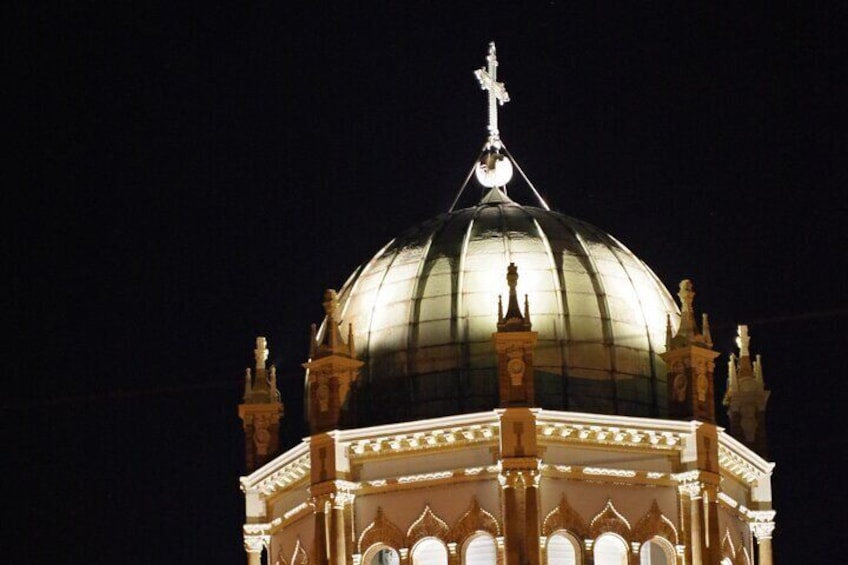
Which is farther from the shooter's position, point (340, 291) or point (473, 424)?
point (340, 291)

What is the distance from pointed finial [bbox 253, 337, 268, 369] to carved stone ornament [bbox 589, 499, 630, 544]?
38.3 feet

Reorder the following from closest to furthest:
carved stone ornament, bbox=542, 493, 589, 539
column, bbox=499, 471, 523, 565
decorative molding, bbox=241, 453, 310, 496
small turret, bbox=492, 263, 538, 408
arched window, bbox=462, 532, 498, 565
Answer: column, bbox=499, 471, 523, 565
small turret, bbox=492, 263, 538, 408
carved stone ornament, bbox=542, 493, 589, 539
arched window, bbox=462, 532, 498, 565
decorative molding, bbox=241, 453, 310, 496

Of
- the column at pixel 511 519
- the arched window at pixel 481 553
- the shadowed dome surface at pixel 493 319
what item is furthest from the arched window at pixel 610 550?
the shadowed dome surface at pixel 493 319

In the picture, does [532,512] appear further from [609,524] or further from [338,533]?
[338,533]

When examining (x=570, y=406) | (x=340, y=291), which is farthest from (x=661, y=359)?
(x=340, y=291)

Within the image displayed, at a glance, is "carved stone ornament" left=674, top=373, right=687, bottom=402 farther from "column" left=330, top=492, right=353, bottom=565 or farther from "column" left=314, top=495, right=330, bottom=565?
"column" left=314, top=495, right=330, bottom=565

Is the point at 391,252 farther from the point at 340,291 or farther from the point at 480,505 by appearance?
the point at 480,505

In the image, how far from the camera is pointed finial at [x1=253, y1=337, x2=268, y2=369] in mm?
101750

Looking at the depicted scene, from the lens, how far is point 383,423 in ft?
318

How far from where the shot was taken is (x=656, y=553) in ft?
316

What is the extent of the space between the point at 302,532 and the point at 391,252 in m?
8.40

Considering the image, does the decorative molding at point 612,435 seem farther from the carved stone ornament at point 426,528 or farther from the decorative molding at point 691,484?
the carved stone ornament at point 426,528

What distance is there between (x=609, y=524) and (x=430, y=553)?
4871 millimetres

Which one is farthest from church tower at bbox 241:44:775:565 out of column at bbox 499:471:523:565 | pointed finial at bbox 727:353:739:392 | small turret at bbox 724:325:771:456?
pointed finial at bbox 727:353:739:392
